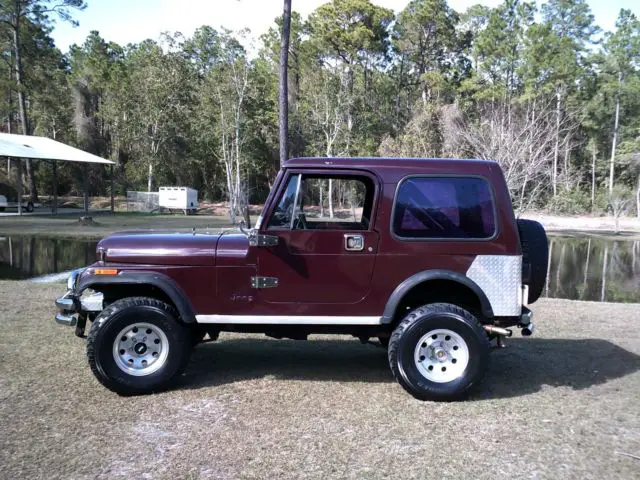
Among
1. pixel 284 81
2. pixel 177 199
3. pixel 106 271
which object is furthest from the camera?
pixel 177 199

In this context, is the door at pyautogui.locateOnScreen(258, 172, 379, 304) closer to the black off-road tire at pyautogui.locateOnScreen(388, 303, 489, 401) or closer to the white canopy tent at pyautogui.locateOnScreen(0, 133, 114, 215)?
the black off-road tire at pyautogui.locateOnScreen(388, 303, 489, 401)

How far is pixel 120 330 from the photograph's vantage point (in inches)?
193

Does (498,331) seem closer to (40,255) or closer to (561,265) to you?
(561,265)

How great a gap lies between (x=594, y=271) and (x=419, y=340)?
15200 millimetres

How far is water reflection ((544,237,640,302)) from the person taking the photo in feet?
44.3

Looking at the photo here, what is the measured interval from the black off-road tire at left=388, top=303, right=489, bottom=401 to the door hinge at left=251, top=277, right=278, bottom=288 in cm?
114

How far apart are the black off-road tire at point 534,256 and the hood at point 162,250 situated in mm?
2748

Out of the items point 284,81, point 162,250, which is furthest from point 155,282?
point 284,81

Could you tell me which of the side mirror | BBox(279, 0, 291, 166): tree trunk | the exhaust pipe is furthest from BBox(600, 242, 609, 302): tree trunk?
the side mirror

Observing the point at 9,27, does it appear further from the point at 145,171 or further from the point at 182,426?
the point at 182,426

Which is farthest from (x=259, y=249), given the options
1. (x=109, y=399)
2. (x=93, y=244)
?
(x=93, y=244)

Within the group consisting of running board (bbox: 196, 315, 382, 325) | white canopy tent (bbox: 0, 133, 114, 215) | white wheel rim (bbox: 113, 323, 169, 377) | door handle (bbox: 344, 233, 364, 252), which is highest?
white canopy tent (bbox: 0, 133, 114, 215)

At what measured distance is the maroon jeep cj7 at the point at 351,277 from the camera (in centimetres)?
488

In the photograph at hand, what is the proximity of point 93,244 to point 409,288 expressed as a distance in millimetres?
18352
